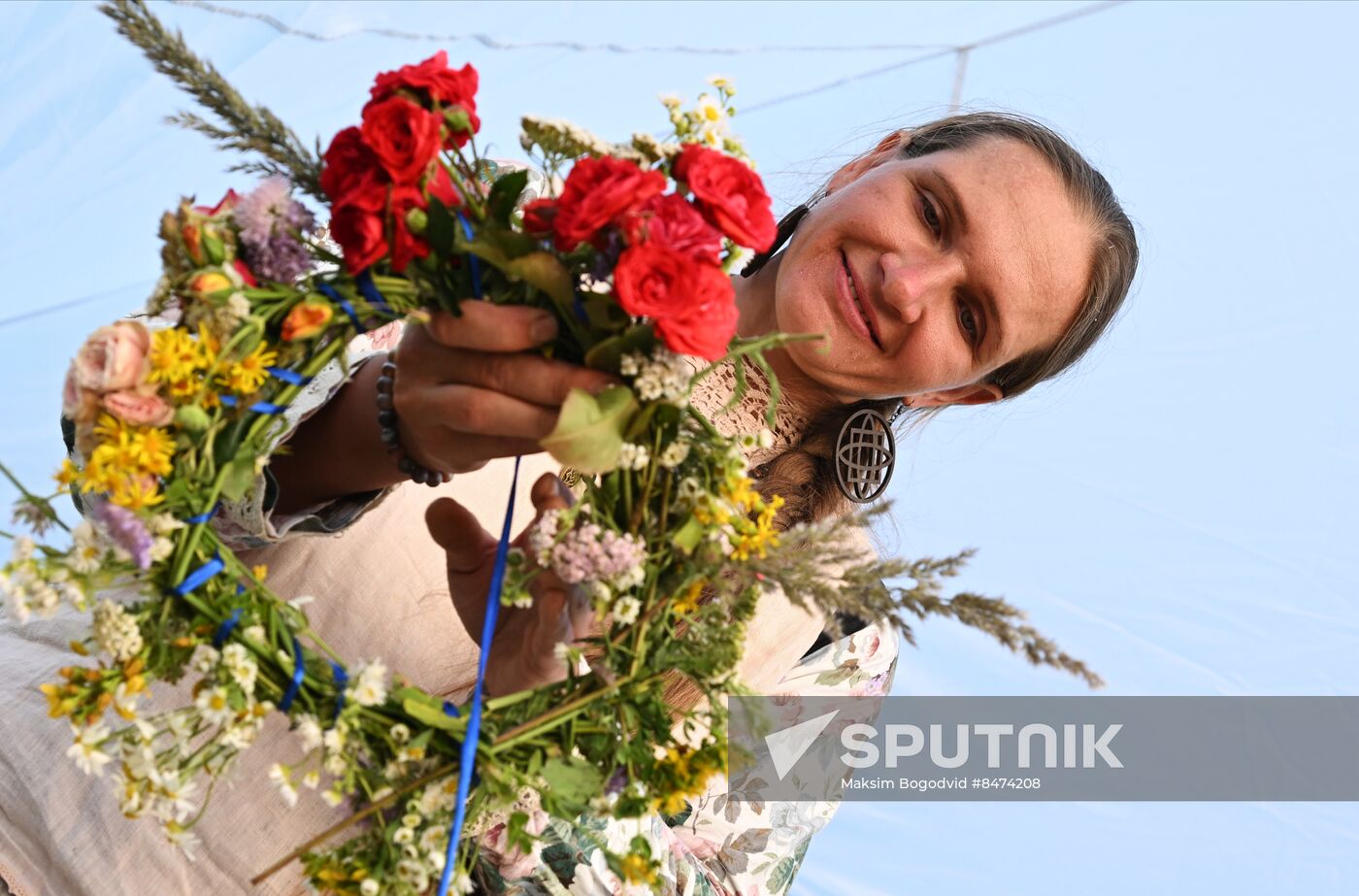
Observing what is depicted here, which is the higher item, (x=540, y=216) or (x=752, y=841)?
(x=540, y=216)

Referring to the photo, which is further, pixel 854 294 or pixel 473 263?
pixel 854 294

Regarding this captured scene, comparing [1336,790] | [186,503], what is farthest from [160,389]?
[1336,790]

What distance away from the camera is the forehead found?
133 centimetres

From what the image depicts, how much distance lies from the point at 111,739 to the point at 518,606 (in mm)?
326

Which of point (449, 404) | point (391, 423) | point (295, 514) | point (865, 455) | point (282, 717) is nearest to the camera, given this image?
point (449, 404)

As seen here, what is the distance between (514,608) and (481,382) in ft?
0.83

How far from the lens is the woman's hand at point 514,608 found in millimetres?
906

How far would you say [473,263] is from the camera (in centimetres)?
80

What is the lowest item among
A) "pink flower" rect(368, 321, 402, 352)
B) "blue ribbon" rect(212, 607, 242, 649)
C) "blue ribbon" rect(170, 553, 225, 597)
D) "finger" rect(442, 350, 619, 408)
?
"blue ribbon" rect(212, 607, 242, 649)

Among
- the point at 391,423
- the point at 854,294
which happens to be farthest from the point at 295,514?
the point at 854,294

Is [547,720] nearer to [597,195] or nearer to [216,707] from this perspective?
[216,707]

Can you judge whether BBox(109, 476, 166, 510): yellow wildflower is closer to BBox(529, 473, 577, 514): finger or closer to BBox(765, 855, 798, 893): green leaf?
BBox(529, 473, 577, 514): finger

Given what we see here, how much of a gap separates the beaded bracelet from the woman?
0.01 metres
